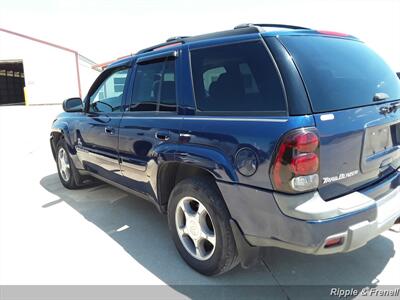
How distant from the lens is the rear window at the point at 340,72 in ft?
7.24

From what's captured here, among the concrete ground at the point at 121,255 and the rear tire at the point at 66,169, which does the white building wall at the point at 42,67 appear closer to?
the rear tire at the point at 66,169

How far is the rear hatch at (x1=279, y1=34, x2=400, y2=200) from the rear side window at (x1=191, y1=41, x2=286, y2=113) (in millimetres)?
191

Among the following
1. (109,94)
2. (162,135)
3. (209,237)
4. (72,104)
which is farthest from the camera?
(72,104)

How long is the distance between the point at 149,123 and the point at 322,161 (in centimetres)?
161

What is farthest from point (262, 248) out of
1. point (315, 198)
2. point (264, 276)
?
point (315, 198)

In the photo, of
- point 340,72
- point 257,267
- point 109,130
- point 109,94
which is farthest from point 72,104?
point 340,72

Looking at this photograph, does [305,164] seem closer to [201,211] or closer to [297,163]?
[297,163]

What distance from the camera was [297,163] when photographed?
2.06m

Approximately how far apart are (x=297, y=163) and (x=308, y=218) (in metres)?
0.34

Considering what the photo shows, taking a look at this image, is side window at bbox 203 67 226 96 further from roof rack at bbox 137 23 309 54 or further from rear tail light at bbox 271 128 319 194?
rear tail light at bbox 271 128 319 194

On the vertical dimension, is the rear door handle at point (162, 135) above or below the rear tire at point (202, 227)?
above

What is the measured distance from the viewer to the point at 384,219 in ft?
7.67

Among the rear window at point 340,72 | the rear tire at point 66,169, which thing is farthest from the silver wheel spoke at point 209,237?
the rear tire at point 66,169

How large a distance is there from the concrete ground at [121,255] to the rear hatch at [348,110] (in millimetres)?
848
